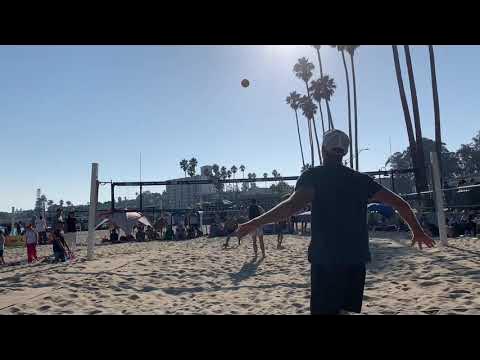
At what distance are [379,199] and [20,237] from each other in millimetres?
19338

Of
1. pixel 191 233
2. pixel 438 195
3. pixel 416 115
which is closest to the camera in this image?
pixel 438 195

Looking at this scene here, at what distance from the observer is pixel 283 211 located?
188 centimetres

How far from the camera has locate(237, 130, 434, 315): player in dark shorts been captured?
6.29ft

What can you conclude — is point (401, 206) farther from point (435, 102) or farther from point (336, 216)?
point (435, 102)

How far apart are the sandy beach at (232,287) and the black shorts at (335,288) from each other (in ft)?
6.81

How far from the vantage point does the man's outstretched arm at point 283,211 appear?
188cm

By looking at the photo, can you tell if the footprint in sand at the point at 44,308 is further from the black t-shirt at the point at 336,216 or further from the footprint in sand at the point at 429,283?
the footprint in sand at the point at 429,283

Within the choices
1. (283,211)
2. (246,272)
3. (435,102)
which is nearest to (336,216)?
(283,211)

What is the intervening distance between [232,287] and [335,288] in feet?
12.8

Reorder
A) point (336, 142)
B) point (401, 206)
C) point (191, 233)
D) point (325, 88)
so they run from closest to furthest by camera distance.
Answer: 1. point (336, 142)
2. point (401, 206)
3. point (191, 233)
4. point (325, 88)

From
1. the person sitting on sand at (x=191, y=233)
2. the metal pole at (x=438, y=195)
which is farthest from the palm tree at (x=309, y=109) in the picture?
the metal pole at (x=438, y=195)

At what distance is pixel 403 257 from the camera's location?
24.8 ft
